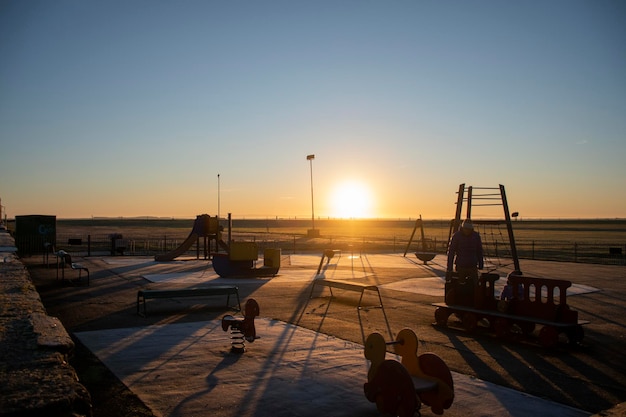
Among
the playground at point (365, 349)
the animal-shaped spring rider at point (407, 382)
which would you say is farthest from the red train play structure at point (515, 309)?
the animal-shaped spring rider at point (407, 382)

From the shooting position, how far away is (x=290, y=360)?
326 inches

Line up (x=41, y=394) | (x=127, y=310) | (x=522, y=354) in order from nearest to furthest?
1. (x=41, y=394)
2. (x=522, y=354)
3. (x=127, y=310)

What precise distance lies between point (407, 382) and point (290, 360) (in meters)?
3.16

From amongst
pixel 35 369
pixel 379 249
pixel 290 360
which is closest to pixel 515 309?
pixel 290 360

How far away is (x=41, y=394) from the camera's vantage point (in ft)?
15.4

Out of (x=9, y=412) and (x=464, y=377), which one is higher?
(x=9, y=412)

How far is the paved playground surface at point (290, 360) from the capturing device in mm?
6281

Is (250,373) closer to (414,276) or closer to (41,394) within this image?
(41,394)

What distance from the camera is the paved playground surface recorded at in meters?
6.28

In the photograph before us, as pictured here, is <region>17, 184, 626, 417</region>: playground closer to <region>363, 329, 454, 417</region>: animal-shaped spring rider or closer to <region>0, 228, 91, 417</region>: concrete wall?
<region>363, 329, 454, 417</region>: animal-shaped spring rider

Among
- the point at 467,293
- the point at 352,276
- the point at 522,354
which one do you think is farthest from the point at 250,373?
the point at 352,276

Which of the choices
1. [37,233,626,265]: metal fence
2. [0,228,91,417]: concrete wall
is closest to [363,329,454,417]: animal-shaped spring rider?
[0,228,91,417]: concrete wall

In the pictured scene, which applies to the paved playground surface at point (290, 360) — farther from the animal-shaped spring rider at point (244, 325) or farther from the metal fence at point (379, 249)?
the metal fence at point (379, 249)

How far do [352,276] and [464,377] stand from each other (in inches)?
560
